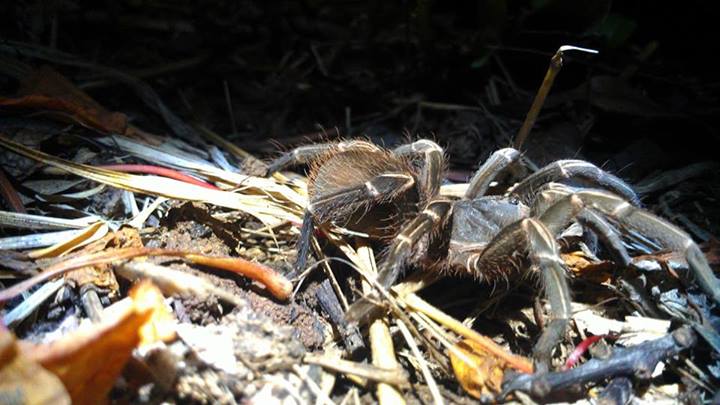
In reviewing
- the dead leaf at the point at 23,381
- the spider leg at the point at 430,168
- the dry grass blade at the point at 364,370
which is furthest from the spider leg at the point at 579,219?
the dead leaf at the point at 23,381

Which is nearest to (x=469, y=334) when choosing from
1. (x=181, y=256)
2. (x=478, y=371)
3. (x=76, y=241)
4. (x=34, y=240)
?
(x=478, y=371)

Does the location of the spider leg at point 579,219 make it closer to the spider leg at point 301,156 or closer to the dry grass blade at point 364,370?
the dry grass blade at point 364,370

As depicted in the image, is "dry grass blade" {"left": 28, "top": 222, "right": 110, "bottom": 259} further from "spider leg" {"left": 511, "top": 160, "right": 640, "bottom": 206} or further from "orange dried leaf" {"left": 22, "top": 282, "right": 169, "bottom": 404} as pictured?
"spider leg" {"left": 511, "top": 160, "right": 640, "bottom": 206}

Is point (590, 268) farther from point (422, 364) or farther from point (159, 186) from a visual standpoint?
point (159, 186)

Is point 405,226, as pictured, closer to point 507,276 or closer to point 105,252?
point 507,276

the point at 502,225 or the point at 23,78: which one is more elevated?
the point at 23,78

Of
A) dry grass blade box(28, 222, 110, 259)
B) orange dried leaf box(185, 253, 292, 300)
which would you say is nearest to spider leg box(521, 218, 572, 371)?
orange dried leaf box(185, 253, 292, 300)

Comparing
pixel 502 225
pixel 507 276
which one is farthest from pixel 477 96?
pixel 507 276
